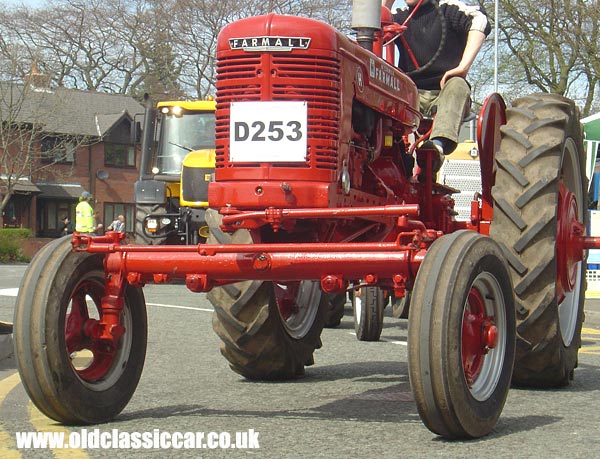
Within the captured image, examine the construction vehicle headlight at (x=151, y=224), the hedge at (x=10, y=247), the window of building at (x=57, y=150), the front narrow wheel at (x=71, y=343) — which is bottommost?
the hedge at (x=10, y=247)

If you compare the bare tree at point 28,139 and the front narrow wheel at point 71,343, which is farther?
the bare tree at point 28,139

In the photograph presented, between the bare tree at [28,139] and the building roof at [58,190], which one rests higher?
the bare tree at [28,139]

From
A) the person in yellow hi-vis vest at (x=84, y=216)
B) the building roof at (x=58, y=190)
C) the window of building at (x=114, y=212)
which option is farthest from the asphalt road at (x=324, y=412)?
the window of building at (x=114, y=212)

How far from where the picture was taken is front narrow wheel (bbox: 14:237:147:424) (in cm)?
Result: 577

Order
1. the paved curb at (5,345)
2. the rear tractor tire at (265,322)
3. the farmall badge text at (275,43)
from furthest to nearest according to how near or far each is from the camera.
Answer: the paved curb at (5,345)
the rear tractor tire at (265,322)
the farmall badge text at (275,43)

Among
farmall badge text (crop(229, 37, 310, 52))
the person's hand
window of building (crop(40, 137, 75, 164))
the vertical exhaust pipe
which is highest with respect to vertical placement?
window of building (crop(40, 137, 75, 164))

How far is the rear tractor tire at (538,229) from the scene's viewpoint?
22.5ft

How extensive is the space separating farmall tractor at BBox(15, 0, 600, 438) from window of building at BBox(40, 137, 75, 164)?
49516 mm

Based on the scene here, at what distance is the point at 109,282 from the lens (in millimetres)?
6180

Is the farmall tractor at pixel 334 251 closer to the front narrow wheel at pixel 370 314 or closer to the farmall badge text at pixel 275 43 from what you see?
the farmall badge text at pixel 275 43

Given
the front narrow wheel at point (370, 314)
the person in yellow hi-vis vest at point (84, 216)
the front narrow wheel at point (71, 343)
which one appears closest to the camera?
the front narrow wheel at point (71, 343)

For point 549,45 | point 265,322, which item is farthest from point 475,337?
point 549,45

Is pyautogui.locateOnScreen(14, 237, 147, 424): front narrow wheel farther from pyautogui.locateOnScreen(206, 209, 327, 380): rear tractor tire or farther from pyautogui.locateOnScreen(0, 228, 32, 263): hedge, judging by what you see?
pyautogui.locateOnScreen(0, 228, 32, 263): hedge

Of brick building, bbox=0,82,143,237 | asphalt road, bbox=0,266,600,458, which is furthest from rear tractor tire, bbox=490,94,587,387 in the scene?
brick building, bbox=0,82,143,237
